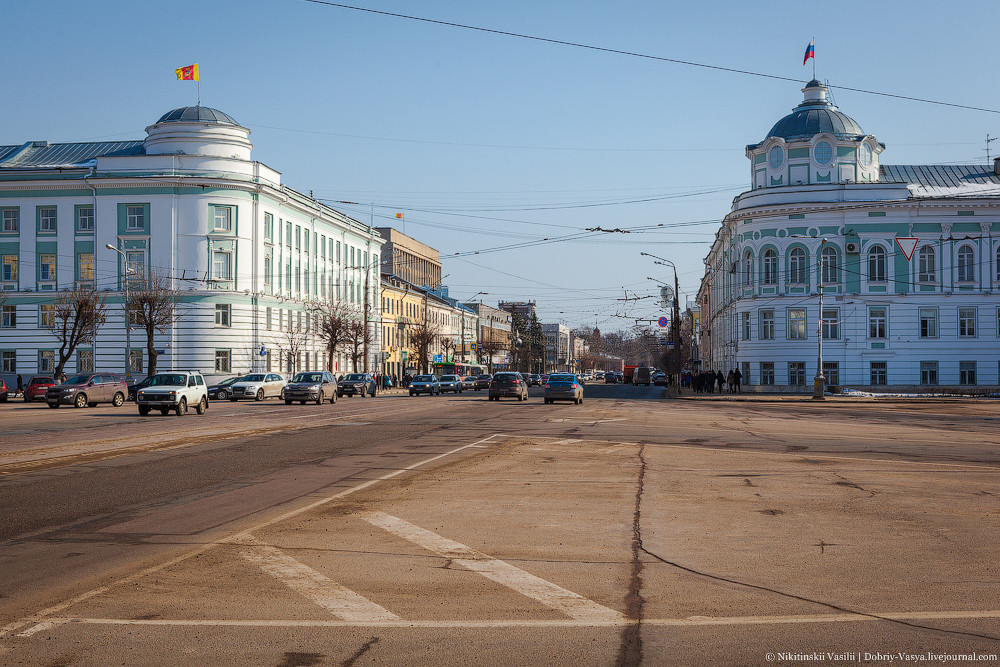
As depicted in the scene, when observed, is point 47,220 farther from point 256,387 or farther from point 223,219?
point 256,387

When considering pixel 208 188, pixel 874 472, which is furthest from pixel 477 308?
pixel 874 472

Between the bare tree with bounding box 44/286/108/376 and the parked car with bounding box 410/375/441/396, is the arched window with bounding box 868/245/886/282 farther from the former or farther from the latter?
the bare tree with bounding box 44/286/108/376

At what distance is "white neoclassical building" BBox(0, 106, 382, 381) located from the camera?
6762 centimetres

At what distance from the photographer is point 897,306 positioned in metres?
66.6

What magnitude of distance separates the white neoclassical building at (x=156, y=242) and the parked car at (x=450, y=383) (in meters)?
13.4

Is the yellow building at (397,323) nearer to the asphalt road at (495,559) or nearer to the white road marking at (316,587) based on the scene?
the asphalt road at (495,559)

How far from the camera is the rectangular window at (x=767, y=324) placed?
68.1 metres

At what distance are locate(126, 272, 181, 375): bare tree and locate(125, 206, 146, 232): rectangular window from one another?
4.18 metres

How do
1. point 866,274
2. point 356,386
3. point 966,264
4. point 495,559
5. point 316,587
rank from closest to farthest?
1. point 316,587
2. point 495,559
3. point 356,386
4. point 866,274
5. point 966,264

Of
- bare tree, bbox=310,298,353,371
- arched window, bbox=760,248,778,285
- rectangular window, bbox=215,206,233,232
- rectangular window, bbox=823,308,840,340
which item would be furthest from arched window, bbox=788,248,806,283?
rectangular window, bbox=215,206,233,232

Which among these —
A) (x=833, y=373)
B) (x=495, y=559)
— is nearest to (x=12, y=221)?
(x=833, y=373)

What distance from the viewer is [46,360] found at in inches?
2736

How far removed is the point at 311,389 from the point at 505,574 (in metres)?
40.6

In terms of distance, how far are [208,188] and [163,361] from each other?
42.1 ft
